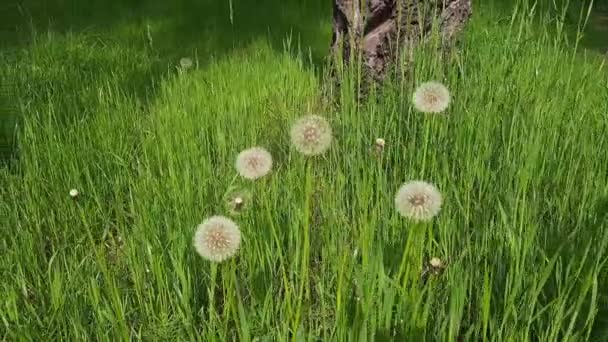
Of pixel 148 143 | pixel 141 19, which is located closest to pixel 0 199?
pixel 148 143

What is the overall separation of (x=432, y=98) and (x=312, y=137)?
47cm

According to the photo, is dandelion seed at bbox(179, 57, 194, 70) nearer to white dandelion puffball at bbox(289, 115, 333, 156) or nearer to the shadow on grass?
the shadow on grass

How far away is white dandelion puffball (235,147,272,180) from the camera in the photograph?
1.42 metres

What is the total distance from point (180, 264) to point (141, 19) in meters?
4.03

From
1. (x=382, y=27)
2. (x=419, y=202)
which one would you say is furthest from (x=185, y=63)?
(x=419, y=202)

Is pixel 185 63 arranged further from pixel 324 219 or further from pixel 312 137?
pixel 312 137

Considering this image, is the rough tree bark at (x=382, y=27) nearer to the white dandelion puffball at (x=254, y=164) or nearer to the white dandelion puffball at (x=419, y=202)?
the white dandelion puffball at (x=254, y=164)

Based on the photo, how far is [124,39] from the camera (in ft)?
14.9

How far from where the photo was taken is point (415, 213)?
113cm

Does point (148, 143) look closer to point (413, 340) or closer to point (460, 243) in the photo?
point (460, 243)

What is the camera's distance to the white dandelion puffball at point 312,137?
130 cm

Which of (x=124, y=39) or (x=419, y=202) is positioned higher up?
(x=419, y=202)

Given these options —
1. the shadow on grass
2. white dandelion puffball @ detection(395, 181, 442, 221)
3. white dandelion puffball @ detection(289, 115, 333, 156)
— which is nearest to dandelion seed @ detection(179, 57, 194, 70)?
the shadow on grass

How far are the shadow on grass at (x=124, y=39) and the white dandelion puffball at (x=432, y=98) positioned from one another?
5.18 ft
